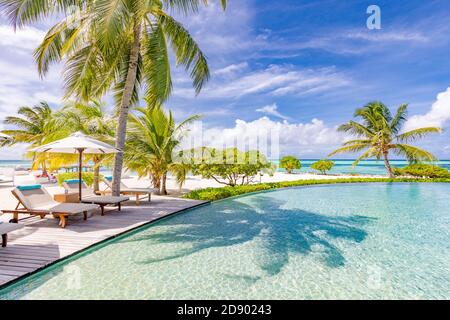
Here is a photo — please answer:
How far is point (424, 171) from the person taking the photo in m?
22.3

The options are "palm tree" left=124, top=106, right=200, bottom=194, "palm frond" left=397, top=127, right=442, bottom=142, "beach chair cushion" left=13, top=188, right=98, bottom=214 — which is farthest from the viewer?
"palm frond" left=397, top=127, right=442, bottom=142

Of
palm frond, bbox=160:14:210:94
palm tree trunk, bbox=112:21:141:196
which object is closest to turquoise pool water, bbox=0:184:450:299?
palm tree trunk, bbox=112:21:141:196

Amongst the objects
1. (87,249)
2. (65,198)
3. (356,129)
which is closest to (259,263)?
(87,249)

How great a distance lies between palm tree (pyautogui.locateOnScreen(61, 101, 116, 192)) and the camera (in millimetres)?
10758

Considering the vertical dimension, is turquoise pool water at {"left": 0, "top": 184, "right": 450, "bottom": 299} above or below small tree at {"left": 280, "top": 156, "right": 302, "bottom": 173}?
below

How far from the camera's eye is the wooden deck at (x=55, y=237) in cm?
372

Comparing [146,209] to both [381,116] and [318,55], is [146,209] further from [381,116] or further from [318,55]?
[381,116]

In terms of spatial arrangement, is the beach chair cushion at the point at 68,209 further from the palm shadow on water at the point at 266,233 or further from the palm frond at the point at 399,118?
the palm frond at the point at 399,118

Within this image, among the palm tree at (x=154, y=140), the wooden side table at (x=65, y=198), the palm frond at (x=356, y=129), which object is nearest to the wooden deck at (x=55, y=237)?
the wooden side table at (x=65, y=198)

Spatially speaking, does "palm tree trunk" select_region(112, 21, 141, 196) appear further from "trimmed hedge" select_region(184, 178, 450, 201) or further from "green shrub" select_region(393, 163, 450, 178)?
"green shrub" select_region(393, 163, 450, 178)

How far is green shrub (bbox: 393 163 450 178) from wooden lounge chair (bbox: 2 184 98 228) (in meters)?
27.9

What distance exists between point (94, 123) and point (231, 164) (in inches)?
310

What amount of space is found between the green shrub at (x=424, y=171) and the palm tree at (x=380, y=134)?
2698mm
